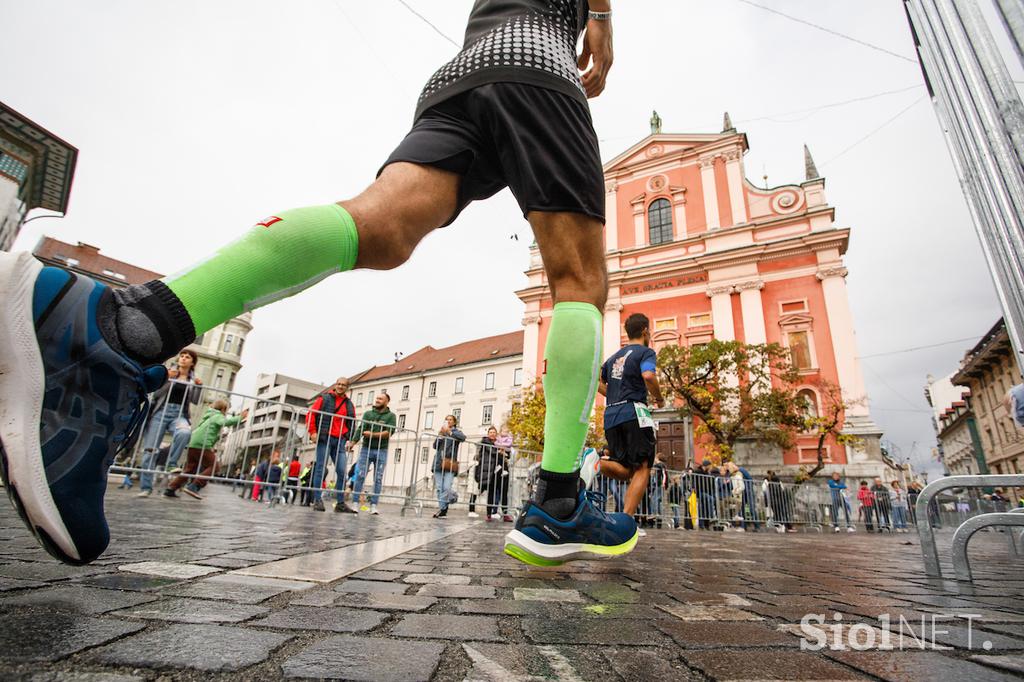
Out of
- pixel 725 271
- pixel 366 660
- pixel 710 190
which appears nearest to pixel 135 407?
pixel 366 660

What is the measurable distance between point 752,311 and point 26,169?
26.7m

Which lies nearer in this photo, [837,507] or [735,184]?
[837,507]

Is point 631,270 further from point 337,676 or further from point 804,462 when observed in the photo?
point 337,676

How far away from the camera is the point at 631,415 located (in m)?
4.46

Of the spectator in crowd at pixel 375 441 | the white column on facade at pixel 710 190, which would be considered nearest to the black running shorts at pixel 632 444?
the spectator in crowd at pixel 375 441

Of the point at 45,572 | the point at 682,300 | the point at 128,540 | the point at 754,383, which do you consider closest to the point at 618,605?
the point at 45,572

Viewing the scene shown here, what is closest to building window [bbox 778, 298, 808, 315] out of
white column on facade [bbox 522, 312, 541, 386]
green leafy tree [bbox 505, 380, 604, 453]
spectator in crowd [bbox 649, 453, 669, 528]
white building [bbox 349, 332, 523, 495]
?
green leafy tree [bbox 505, 380, 604, 453]

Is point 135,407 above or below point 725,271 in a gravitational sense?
below

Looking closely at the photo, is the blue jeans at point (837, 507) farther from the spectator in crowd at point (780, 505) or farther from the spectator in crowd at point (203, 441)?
the spectator in crowd at point (203, 441)

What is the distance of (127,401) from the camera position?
94cm

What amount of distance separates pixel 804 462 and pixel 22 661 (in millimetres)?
21376

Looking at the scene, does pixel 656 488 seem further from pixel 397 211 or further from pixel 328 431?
pixel 397 211

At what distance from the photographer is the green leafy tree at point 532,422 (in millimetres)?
20328

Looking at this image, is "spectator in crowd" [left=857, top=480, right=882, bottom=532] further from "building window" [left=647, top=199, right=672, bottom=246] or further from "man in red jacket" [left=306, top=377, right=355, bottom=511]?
"man in red jacket" [left=306, top=377, right=355, bottom=511]
